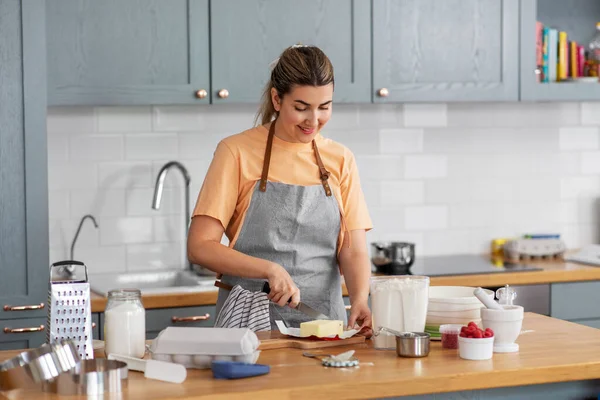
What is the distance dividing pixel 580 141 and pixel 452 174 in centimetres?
75

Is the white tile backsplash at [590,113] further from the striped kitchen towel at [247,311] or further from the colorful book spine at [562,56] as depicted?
the striped kitchen towel at [247,311]

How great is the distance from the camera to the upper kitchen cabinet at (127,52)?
13.0 ft

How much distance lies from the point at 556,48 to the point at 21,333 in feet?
9.37

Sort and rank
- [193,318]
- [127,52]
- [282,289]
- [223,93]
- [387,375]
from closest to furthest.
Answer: [387,375] → [282,289] → [193,318] → [127,52] → [223,93]

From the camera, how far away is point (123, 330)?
98.0 inches

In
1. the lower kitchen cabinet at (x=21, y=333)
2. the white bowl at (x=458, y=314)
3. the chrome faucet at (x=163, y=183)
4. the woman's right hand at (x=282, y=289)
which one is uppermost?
the chrome faucet at (x=163, y=183)

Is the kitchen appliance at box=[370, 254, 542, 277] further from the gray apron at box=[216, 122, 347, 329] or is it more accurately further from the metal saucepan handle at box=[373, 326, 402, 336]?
the metal saucepan handle at box=[373, 326, 402, 336]

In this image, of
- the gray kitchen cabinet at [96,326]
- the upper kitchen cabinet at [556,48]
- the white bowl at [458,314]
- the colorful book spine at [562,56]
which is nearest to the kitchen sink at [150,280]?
the gray kitchen cabinet at [96,326]

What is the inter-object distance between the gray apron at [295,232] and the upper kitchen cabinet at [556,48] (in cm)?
179

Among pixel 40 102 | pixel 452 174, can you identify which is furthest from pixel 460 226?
pixel 40 102

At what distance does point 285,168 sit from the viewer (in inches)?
127

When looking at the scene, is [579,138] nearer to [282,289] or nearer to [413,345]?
[282,289]

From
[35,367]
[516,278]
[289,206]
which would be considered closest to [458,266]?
[516,278]

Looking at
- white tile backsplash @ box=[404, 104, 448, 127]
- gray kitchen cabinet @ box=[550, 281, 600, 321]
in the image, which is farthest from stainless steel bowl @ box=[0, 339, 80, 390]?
white tile backsplash @ box=[404, 104, 448, 127]
